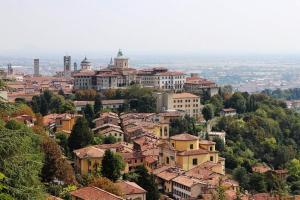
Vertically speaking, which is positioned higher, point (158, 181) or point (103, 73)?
point (103, 73)

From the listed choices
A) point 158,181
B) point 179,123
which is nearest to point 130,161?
point 158,181

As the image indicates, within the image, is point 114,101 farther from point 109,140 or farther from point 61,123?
point 109,140

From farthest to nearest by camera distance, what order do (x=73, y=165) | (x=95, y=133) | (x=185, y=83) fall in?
(x=185, y=83)
(x=95, y=133)
(x=73, y=165)

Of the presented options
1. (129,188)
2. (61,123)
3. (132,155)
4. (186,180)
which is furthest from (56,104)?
(129,188)

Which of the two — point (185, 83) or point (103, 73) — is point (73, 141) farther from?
point (185, 83)

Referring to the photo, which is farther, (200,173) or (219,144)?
(219,144)

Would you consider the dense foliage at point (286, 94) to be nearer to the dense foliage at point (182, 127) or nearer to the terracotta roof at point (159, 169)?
the dense foliage at point (182, 127)
